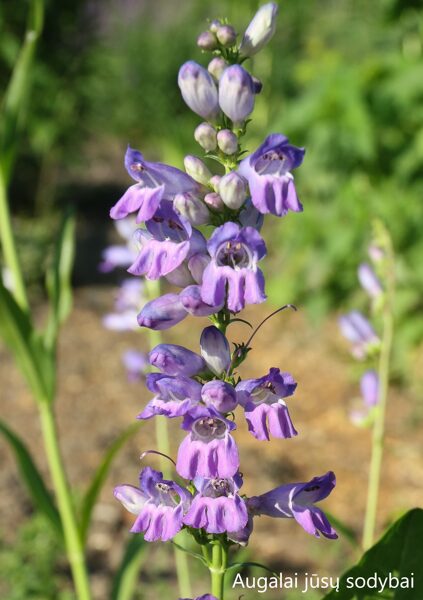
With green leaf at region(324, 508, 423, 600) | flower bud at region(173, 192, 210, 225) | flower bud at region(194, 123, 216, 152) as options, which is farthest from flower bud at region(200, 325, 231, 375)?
green leaf at region(324, 508, 423, 600)

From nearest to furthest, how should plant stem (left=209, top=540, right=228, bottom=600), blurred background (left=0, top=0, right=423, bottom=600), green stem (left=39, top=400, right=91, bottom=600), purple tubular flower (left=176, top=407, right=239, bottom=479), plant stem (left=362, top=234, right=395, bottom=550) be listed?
purple tubular flower (left=176, top=407, right=239, bottom=479) < plant stem (left=209, top=540, right=228, bottom=600) < plant stem (left=362, top=234, right=395, bottom=550) < green stem (left=39, top=400, right=91, bottom=600) < blurred background (left=0, top=0, right=423, bottom=600)

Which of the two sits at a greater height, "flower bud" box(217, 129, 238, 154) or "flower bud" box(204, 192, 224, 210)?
"flower bud" box(217, 129, 238, 154)

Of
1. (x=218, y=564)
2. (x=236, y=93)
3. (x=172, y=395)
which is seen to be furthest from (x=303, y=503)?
(x=236, y=93)

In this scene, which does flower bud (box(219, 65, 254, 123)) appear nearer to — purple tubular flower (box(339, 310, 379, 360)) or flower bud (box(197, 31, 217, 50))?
flower bud (box(197, 31, 217, 50))

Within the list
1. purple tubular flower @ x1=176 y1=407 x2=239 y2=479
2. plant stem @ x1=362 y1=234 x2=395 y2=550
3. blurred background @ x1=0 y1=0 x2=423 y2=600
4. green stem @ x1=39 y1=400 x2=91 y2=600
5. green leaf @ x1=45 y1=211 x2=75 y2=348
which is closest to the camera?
purple tubular flower @ x1=176 y1=407 x2=239 y2=479

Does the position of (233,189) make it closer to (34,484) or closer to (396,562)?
(396,562)

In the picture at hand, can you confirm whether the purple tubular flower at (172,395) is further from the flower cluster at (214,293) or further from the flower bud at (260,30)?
the flower bud at (260,30)
